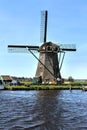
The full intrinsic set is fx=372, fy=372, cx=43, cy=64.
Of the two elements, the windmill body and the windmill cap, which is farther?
the windmill cap

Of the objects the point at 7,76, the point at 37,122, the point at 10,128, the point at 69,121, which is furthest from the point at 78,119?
the point at 7,76

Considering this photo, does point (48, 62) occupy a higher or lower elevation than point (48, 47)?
lower

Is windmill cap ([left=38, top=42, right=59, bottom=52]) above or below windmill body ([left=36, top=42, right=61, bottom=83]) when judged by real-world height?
above

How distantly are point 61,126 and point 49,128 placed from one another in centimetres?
109

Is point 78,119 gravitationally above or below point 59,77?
below

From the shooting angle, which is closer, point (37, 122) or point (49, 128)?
point (49, 128)

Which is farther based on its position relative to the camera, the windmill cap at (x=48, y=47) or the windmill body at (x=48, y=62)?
the windmill cap at (x=48, y=47)

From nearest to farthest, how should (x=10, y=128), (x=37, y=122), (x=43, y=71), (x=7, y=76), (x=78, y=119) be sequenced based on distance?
(x=10, y=128)
(x=37, y=122)
(x=78, y=119)
(x=43, y=71)
(x=7, y=76)

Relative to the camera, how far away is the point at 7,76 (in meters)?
114

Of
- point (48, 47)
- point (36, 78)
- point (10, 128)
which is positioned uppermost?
point (48, 47)

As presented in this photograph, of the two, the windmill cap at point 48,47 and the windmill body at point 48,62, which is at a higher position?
the windmill cap at point 48,47

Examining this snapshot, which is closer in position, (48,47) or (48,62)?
(48,62)

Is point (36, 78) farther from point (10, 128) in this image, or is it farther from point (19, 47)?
point (10, 128)

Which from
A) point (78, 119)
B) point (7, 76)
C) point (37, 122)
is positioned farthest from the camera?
point (7, 76)
